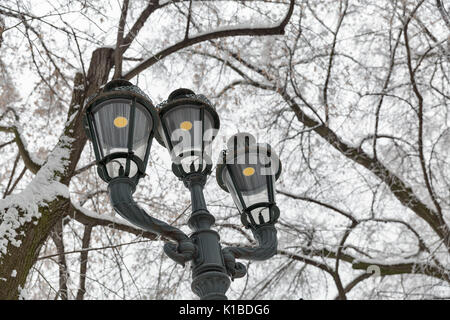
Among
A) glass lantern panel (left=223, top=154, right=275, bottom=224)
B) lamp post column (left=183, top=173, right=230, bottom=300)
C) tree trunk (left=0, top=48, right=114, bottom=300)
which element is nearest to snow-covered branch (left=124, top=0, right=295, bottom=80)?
tree trunk (left=0, top=48, right=114, bottom=300)

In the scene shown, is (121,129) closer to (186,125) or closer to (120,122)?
(120,122)

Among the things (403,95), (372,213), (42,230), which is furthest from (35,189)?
(403,95)

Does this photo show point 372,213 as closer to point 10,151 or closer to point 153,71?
point 153,71

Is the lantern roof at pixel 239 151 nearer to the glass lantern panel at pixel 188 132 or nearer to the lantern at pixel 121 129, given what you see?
the glass lantern panel at pixel 188 132

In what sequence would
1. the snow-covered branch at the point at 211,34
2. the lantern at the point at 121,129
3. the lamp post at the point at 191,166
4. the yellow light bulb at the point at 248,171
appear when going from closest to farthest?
1. the lamp post at the point at 191,166
2. the lantern at the point at 121,129
3. the yellow light bulb at the point at 248,171
4. the snow-covered branch at the point at 211,34

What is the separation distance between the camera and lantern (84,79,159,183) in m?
2.70

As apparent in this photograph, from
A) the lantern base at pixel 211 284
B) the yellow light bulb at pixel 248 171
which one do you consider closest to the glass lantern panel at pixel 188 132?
the yellow light bulb at pixel 248 171

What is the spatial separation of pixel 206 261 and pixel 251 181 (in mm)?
648

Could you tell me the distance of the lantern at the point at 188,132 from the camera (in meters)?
2.94

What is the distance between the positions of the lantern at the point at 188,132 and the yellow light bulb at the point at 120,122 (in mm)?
289

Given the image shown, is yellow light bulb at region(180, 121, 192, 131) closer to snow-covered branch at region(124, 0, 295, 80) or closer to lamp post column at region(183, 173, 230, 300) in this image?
lamp post column at region(183, 173, 230, 300)

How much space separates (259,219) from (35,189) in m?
2.29

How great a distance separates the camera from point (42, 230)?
436cm

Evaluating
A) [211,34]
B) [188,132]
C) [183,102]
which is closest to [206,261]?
[188,132]
